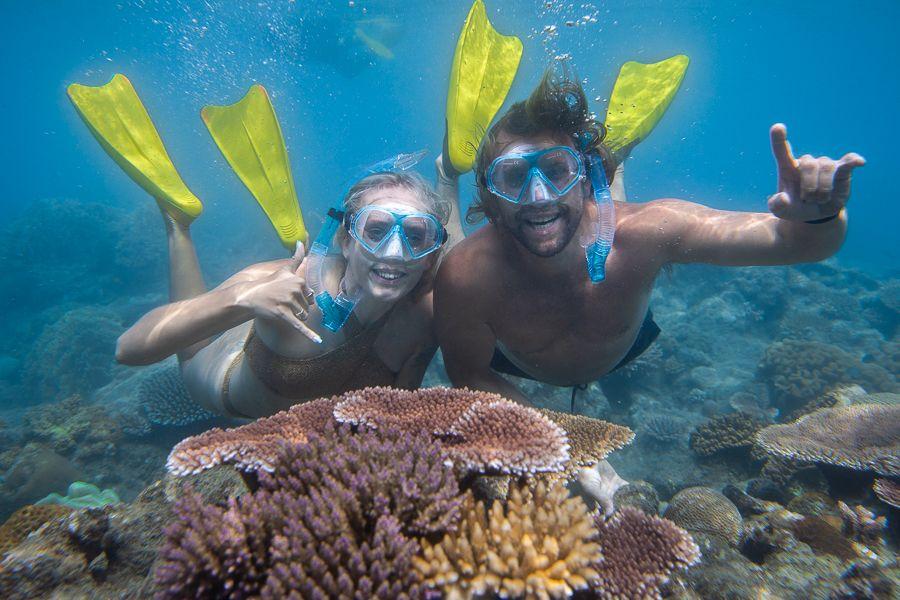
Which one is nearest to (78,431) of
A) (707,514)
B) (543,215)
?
(543,215)

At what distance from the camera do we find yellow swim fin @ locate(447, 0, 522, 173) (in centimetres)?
512

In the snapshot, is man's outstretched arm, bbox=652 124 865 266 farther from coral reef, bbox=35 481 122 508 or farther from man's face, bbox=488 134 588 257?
coral reef, bbox=35 481 122 508

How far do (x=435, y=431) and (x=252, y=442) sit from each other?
89 cm

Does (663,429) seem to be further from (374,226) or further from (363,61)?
(363,61)

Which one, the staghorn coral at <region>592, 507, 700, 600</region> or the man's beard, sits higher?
the man's beard

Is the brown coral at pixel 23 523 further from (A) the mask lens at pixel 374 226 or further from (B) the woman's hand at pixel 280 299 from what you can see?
(A) the mask lens at pixel 374 226

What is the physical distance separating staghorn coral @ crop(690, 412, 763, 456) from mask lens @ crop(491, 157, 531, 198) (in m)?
5.41

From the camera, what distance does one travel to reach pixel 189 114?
8900 cm

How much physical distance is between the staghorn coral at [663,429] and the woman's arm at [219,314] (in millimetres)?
7554

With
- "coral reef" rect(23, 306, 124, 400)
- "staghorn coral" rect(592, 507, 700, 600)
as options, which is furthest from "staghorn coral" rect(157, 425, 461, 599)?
"coral reef" rect(23, 306, 124, 400)

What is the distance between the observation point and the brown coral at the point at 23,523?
2.63 m

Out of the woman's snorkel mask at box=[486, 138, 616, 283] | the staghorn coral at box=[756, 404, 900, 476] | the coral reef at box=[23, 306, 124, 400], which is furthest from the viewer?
the coral reef at box=[23, 306, 124, 400]

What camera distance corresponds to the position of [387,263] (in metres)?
3.27

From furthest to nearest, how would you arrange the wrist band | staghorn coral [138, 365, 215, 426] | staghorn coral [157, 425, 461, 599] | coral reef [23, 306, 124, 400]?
coral reef [23, 306, 124, 400] → staghorn coral [138, 365, 215, 426] → the wrist band → staghorn coral [157, 425, 461, 599]
